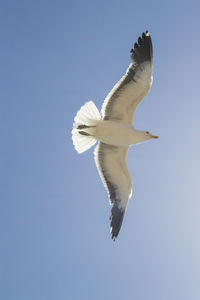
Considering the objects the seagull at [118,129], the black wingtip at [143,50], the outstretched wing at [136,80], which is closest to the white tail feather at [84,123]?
the seagull at [118,129]

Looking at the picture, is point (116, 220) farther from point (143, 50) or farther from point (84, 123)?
point (143, 50)

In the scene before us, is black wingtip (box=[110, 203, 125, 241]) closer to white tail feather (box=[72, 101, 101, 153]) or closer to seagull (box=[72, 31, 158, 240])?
seagull (box=[72, 31, 158, 240])

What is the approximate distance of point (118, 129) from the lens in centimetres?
783

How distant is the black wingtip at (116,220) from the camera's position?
8.24m

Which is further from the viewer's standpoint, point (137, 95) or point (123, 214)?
point (123, 214)

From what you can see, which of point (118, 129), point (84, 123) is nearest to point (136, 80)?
point (118, 129)

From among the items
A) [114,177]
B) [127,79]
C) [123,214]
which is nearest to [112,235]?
[123,214]

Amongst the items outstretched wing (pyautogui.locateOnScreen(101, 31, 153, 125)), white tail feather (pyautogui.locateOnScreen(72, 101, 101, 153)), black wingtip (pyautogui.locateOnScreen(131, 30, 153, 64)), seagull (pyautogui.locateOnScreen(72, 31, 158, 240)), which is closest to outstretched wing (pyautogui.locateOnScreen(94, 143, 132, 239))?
seagull (pyautogui.locateOnScreen(72, 31, 158, 240))

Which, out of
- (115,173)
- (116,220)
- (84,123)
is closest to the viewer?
(84,123)

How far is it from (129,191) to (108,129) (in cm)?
152

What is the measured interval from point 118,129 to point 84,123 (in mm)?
666

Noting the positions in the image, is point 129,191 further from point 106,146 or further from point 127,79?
point 127,79

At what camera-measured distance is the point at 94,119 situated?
779 centimetres

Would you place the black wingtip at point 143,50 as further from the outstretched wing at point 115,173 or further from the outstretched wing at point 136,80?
the outstretched wing at point 115,173
